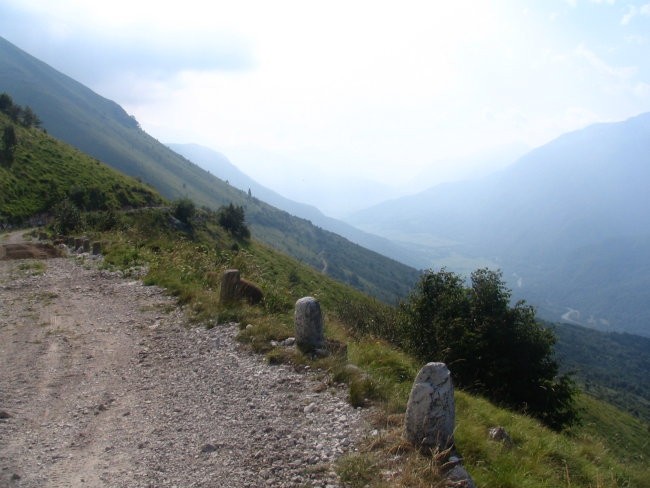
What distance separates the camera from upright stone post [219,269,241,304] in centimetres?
1438

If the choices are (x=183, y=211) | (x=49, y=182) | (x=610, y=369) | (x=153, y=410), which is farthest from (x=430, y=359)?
(x=610, y=369)

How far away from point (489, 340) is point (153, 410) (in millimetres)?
15801

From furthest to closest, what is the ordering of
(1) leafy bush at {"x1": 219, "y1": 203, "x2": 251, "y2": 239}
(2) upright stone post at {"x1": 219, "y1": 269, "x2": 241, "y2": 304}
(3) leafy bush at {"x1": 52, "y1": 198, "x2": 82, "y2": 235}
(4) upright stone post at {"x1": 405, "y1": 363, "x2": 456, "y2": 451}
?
(1) leafy bush at {"x1": 219, "y1": 203, "x2": 251, "y2": 239} < (3) leafy bush at {"x1": 52, "y1": 198, "x2": 82, "y2": 235} < (2) upright stone post at {"x1": 219, "y1": 269, "x2": 241, "y2": 304} < (4) upright stone post at {"x1": 405, "y1": 363, "x2": 456, "y2": 451}

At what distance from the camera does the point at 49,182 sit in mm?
63219

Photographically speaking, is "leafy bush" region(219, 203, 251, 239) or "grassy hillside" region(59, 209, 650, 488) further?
"leafy bush" region(219, 203, 251, 239)

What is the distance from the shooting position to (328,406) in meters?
8.49

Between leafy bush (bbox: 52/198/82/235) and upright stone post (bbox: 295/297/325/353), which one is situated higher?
upright stone post (bbox: 295/297/325/353)

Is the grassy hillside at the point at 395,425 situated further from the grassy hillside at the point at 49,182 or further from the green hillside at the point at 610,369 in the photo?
the green hillside at the point at 610,369

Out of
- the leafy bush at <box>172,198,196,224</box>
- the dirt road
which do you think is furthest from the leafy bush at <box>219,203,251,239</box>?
the dirt road

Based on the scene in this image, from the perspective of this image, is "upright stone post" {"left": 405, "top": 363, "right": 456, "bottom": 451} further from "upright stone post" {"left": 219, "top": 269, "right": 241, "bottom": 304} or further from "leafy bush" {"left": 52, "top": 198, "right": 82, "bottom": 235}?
"leafy bush" {"left": 52, "top": 198, "right": 82, "bottom": 235}

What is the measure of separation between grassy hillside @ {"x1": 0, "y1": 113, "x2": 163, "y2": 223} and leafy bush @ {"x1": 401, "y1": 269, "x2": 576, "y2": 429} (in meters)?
48.8

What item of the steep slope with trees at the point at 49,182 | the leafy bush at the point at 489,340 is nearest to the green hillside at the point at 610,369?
the leafy bush at the point at 489,340

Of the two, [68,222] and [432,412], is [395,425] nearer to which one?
[432,412]

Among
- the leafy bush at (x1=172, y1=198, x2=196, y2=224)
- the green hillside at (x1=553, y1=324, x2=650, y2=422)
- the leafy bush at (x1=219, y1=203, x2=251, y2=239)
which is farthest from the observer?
the green hillside at (x1=553, y1=324, x2=650, y2=422)
